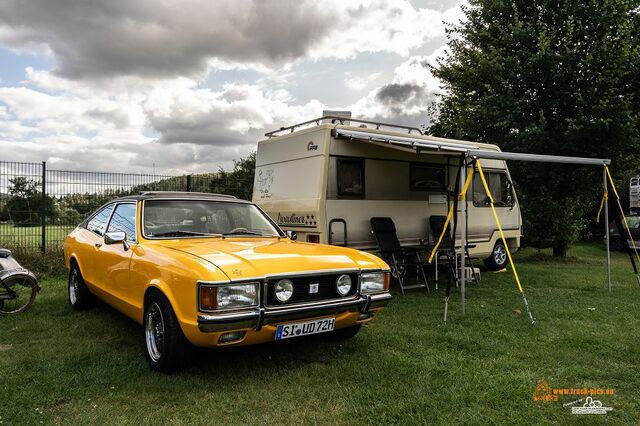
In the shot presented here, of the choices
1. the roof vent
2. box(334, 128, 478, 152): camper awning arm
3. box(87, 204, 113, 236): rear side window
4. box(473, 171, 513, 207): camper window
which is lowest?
box(87, 204, 113, 236): rear side window

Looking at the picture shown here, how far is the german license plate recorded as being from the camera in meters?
3.82

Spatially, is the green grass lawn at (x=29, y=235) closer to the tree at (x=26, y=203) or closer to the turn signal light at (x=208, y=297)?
the tree at (x=26, y=203)

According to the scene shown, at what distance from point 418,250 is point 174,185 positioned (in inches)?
226

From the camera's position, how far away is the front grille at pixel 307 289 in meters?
3.74

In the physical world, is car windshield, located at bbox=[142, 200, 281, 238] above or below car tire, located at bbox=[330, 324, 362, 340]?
above

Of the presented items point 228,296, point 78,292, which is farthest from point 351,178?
point 228,296

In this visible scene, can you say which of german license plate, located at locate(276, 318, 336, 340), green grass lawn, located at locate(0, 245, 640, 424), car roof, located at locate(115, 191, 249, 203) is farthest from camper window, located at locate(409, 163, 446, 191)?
german license plate, located at locate(276, 318, 336, 340)

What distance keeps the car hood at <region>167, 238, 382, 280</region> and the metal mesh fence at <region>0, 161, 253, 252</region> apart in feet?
19.2

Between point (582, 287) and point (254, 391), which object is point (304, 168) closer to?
point (254, 391)

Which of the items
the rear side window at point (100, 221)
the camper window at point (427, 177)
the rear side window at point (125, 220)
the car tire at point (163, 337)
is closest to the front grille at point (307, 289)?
the car tire at point (163, 337)

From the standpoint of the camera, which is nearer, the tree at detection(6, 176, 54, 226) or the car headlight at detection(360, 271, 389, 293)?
the car headlight at detection(360, 271, 389, 293)

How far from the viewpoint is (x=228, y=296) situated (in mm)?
3570

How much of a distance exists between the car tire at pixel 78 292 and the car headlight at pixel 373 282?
3.94 metres

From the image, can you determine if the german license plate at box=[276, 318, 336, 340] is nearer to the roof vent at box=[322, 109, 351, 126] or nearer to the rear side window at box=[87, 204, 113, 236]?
the rear side window at box=[87, 204, 113, 236]
